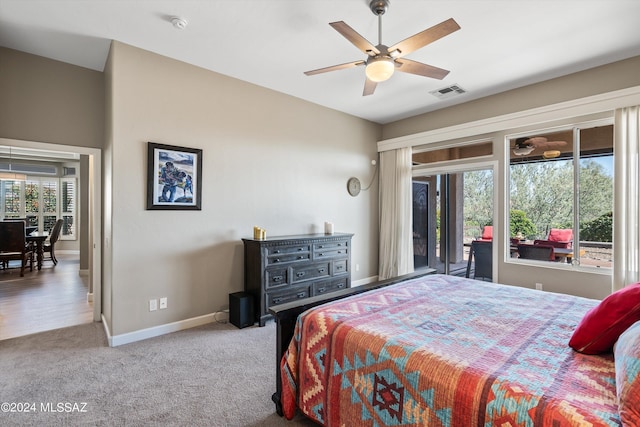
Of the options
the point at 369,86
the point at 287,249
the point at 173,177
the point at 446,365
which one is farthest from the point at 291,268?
the point at 446,365

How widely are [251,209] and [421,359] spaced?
3.06 meters

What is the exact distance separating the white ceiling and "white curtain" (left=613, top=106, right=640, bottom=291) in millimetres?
754

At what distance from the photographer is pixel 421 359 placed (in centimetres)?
137

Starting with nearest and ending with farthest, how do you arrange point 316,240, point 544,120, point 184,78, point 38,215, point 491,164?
point 184,78, point 544,120, point 316,240, point 491,164, point 38,215

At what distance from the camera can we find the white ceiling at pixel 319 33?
2512 millimetres

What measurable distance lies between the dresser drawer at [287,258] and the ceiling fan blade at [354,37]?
2337 mm

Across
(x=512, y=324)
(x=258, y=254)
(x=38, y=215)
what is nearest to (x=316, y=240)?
(x=258, y=254)

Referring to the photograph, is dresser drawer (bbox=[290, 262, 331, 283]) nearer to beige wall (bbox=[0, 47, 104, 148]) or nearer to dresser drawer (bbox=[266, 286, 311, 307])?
dresser drawer (bbox=[266, 286, 311, 307])

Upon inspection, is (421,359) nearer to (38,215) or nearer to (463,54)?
(463,54)

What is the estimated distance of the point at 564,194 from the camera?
3848mm

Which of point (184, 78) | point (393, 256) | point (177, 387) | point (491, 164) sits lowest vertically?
point (177, 387)

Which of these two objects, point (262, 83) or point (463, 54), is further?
point (262, 83)

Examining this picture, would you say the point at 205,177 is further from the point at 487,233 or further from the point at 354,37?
the point at 487,233

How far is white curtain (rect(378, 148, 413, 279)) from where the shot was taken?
17.2 ft
